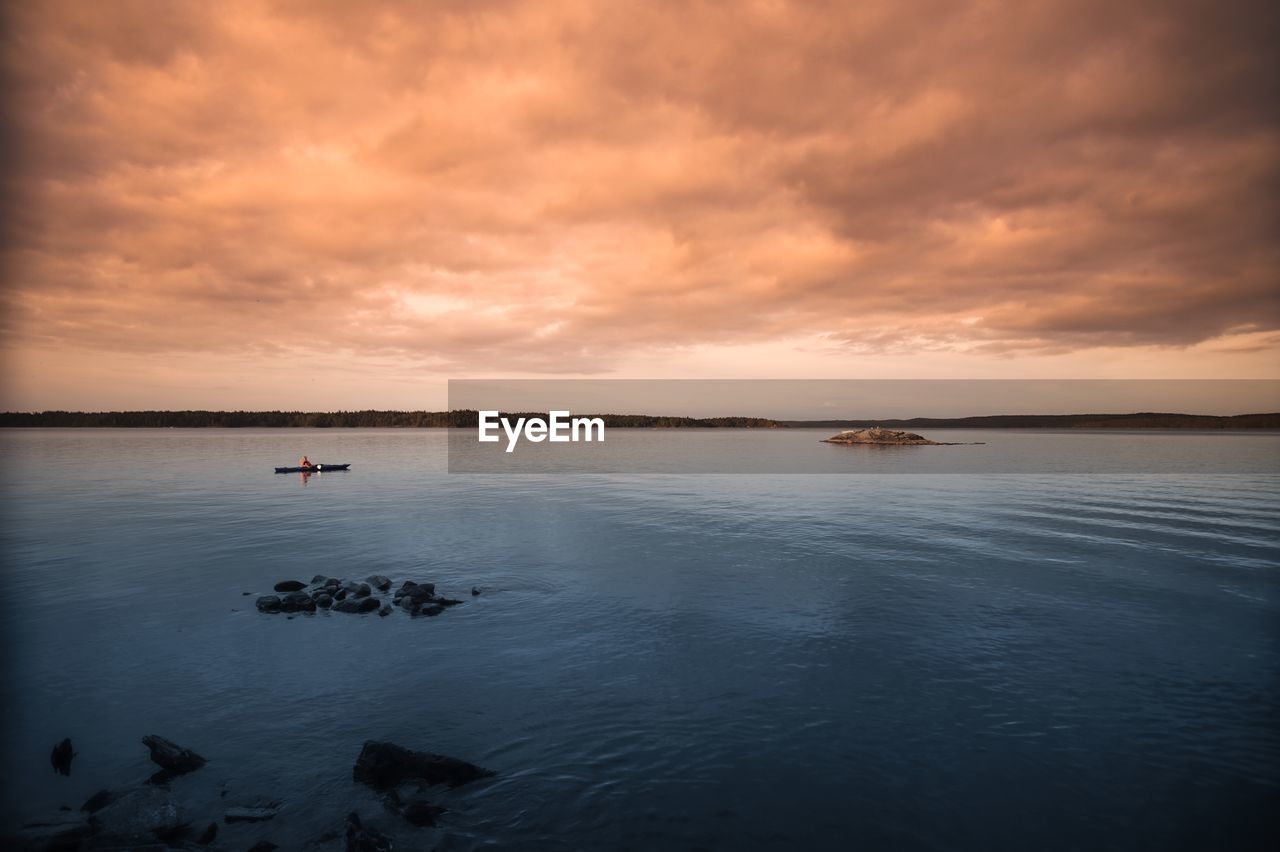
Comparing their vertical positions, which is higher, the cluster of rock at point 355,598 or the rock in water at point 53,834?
the rock in water at point 53,834

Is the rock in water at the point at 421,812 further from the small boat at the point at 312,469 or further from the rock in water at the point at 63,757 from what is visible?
the small boat at the point at 312,469

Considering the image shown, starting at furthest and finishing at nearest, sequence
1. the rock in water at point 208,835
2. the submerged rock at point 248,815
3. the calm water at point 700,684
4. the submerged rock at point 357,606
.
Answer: the submerged rock at point 357,606
the calm water at point 700,684
the submerged rock at point 248,815
the rock in water at point 208,835

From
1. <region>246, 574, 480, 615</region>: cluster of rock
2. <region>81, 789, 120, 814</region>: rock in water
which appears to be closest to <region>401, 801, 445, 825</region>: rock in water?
<region>81, 789, 120, 814</region>: rock in water

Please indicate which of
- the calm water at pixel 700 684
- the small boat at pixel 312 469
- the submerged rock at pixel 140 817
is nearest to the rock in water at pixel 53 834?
the submerged rock at pixel 140 817

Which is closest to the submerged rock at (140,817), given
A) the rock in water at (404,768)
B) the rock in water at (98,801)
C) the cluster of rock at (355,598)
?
the rock in water at (98,801)

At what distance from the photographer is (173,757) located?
13211 millimetres

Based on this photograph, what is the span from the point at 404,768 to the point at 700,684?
827cm

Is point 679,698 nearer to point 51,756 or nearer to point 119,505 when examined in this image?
point 51,756

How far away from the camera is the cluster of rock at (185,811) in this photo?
1064 centimetres

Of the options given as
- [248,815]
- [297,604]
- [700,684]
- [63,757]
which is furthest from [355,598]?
[700,684]

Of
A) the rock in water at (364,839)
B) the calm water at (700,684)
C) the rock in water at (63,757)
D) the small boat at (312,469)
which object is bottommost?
the calm water at (700,684)

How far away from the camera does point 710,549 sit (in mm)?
37531

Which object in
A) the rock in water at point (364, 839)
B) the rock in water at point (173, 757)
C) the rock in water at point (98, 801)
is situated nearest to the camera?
the rock in water at point (364, 839)

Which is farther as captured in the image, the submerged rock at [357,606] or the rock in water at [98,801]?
the submerged rock at [357,606]
